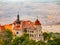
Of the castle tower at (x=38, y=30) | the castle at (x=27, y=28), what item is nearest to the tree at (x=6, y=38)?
the castle at (x=27, y=28)

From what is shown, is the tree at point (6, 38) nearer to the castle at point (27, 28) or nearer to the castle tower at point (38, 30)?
the castle at point (27, 28)

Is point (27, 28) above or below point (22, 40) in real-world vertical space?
above

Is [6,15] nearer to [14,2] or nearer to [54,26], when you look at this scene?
[14,2]

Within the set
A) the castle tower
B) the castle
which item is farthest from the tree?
the castle tower

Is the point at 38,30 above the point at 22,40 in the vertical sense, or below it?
above

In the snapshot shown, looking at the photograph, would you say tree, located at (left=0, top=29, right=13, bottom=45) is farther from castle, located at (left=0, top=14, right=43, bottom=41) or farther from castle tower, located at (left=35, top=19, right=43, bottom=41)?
castle tower, located at (left=35, top=19, right=43, bottom=41)

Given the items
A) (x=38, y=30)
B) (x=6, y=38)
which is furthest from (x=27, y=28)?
(x=6, y=38)

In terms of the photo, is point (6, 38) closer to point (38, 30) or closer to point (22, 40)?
point (22, 40)

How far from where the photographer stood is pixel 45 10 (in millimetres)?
2137

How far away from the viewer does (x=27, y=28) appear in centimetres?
208

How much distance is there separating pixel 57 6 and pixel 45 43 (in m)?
0.49

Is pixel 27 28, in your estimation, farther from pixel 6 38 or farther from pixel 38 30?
pixel 6 38

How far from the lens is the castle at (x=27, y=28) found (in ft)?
6.79

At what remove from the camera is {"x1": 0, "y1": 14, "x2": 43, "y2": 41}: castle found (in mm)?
2068
